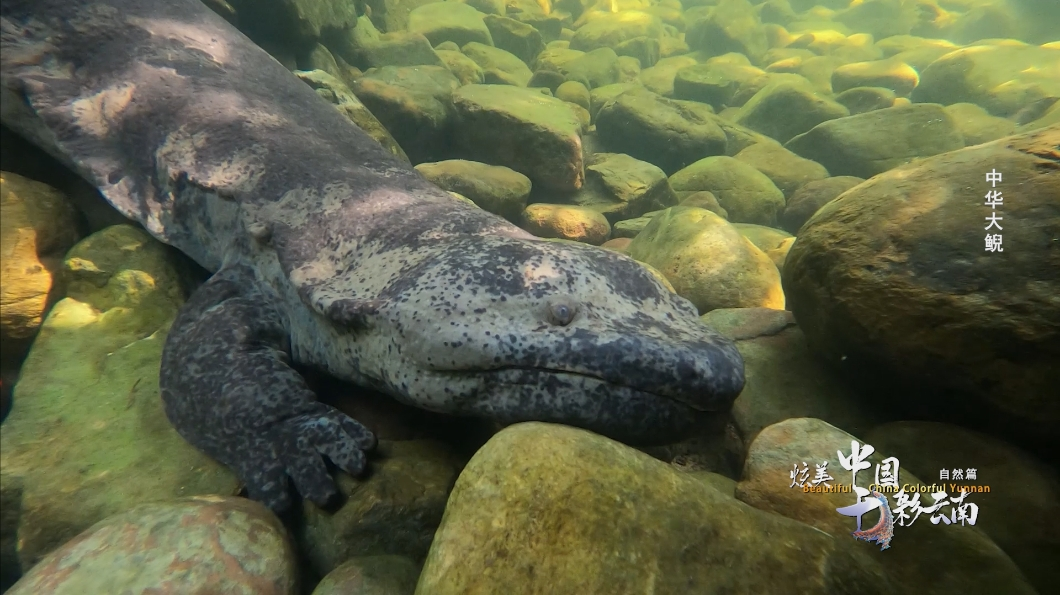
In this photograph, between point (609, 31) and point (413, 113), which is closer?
point (413, 113)

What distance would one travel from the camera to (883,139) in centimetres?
946

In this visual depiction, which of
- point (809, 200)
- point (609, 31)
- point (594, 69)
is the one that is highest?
point (609, 31)

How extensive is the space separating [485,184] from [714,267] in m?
2.92

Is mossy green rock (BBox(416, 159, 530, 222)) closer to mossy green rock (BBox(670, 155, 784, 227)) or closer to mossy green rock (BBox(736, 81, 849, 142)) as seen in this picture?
mossy green rock (BBox(670, 155, 784, 227))

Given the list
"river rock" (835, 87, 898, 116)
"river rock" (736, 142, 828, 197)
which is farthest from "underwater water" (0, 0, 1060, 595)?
"river rock" (835, 87, 898, 116)

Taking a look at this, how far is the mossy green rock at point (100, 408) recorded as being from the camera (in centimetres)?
235

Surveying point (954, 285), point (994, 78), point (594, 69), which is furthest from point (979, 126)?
point (954, 285)

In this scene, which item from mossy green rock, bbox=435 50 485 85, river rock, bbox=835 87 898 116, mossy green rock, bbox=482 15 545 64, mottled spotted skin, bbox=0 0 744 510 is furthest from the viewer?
mossy green rock, bbox=482 15 545 64

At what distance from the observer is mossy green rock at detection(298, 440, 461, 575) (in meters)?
2.06

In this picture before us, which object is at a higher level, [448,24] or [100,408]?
[448,24]

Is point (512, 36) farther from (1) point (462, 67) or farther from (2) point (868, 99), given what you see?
(2) point (868, 99)

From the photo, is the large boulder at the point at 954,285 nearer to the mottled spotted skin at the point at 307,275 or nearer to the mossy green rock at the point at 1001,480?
the mossy green rock at the point at 1001,480

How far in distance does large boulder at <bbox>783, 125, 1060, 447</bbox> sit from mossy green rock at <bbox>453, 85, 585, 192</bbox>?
4480 millimetres

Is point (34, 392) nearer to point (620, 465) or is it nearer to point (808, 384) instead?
point (620, 465)
